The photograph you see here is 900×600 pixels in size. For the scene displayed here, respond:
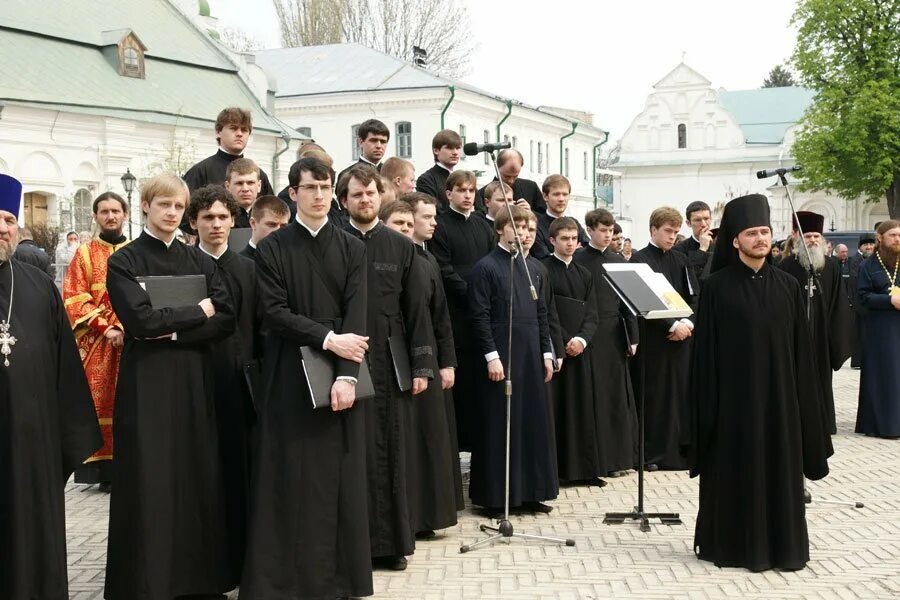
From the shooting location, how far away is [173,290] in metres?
5.97

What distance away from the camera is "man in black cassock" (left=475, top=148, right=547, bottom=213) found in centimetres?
969

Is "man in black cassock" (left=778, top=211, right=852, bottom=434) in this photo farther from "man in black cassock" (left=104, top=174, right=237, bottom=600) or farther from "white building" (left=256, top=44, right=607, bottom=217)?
"white building" (left=256, top=44, right=607, bottom=217)

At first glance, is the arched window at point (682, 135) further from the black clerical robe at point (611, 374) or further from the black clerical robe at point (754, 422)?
the black clerical robe at point (754, 422)

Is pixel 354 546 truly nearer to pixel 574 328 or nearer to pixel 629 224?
pixel 574 328

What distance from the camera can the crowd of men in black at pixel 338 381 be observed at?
5.82m

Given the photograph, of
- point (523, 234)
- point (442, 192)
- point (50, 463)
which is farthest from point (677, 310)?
point (50, 463)

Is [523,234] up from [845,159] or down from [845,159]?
down

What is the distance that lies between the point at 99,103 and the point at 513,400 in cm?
2702

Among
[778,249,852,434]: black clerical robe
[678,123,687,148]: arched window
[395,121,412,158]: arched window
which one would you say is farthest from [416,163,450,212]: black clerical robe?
[678,123,687,148]: arched window

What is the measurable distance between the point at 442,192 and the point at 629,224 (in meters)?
58.2

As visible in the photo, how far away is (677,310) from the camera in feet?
25.1

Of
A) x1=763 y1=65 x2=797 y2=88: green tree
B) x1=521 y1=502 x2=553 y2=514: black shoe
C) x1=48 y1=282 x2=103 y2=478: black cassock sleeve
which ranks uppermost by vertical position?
x1=763 y1=65 x2=797 y2=88: green tree

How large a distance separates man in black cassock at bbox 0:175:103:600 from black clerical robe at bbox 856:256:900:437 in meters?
8.88

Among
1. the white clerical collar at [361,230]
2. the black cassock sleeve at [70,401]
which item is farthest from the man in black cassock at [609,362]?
the black cassock sleeve at [70,401]
